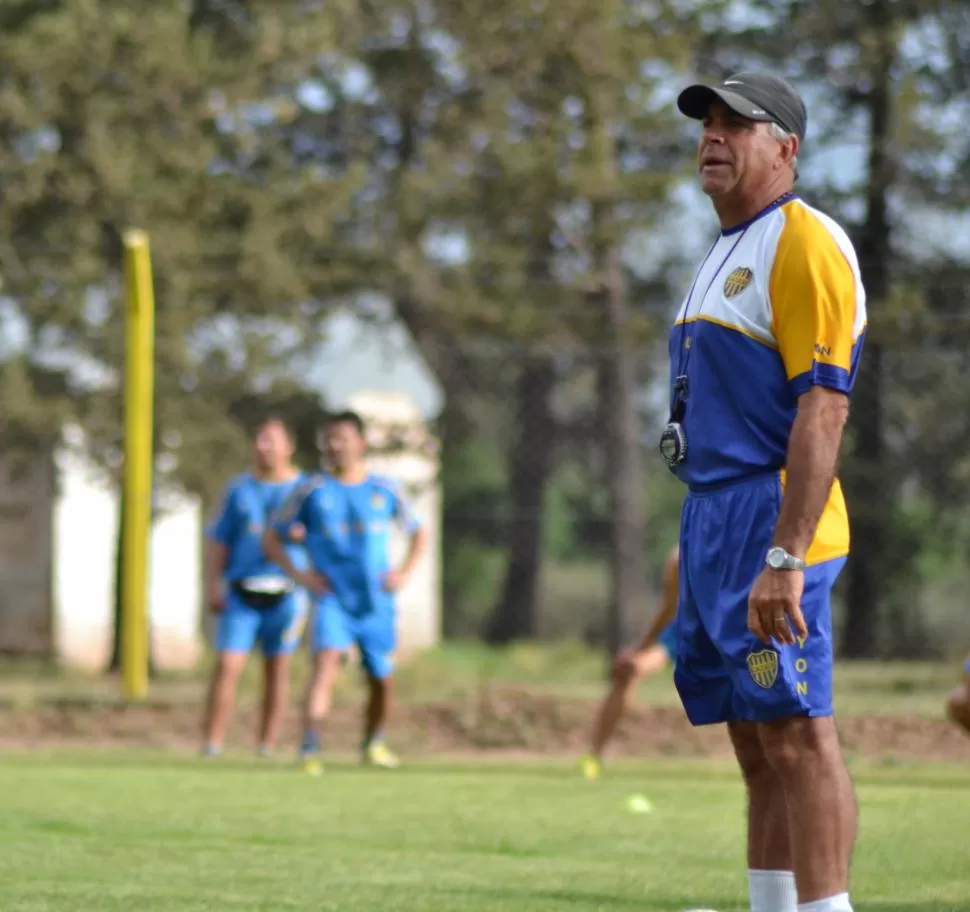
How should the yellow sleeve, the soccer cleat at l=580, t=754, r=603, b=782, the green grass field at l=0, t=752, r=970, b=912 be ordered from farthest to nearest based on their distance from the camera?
the soccer cleat at l=580, t=754, r=603, b=782
the green grass field at l=0, t=752, r=970, b=912
the yellow sleeve

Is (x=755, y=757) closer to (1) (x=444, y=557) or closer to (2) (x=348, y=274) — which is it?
(2) (x=348, y=274)

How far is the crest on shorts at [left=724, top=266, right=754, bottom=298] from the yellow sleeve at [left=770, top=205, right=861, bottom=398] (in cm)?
9

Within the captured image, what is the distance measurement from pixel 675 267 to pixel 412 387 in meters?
3.08

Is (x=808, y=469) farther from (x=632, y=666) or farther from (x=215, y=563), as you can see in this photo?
(x=215, y=563)

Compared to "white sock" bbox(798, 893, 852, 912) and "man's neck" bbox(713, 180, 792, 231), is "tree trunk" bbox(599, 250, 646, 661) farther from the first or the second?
"white sock" bbox(798, 893, 852, 912)

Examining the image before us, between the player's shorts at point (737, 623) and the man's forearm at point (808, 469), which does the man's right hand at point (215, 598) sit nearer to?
the player's shorts at point (737, 623)

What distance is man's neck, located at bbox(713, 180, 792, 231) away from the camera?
5121 millimetres

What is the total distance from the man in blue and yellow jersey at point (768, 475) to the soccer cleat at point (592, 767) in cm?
593

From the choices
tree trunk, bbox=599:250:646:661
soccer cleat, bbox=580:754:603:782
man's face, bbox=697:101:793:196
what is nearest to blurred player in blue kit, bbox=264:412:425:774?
soccer cleat, bbox=580:754:603:782

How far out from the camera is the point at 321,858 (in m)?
7.32

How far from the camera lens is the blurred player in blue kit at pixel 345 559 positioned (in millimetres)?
12188

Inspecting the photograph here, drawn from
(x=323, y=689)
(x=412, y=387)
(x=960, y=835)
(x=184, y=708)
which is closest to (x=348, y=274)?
(x=412, y=387)

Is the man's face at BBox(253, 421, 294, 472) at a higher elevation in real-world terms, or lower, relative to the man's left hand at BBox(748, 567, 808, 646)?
higher

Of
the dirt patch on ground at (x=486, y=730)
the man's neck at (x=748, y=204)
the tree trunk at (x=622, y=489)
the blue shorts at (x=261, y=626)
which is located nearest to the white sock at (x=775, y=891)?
the man's neck at (x=748, y=204)
